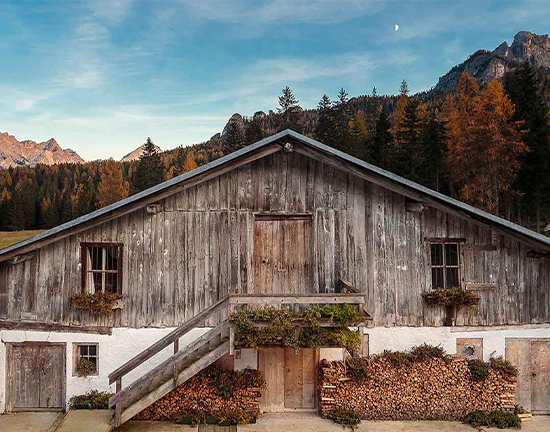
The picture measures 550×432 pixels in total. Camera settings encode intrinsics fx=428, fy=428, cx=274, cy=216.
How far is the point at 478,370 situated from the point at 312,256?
19.3 ft

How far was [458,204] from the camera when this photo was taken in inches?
480

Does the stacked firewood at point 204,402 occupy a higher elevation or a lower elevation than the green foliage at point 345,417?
higher

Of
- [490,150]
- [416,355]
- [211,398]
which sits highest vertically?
[490,150]

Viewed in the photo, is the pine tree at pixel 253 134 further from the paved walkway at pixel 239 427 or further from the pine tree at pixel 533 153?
the paved walkway at pixel 239 427

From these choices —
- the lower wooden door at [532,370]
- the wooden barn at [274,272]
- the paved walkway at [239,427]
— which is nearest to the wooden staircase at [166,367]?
the paved walkway at [239,427]

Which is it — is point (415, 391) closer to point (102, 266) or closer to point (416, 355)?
point (416, 355)

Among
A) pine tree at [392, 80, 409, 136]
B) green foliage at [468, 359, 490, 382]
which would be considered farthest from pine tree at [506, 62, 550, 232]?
green foliage at [468, 359, 490, 382]

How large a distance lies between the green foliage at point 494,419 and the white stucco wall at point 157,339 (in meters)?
1.60

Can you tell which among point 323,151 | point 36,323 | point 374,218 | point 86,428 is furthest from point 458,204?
point 36,323

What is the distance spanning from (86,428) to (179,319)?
3557 millimetres

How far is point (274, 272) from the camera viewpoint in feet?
42.3

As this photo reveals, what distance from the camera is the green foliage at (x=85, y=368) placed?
1266 centimetres

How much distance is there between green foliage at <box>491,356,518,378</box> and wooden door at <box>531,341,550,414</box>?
0.86 m

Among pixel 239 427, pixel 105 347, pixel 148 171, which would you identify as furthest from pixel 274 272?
pixel 148 171
